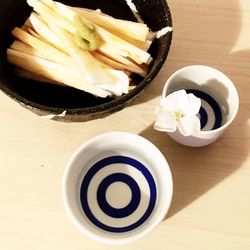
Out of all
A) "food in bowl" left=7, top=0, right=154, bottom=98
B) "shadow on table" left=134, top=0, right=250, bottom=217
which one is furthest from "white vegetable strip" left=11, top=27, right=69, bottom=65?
"shadow on table" left=134, top=0, right=250, bottom=217

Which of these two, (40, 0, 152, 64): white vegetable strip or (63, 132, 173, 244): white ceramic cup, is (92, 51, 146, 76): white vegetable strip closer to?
(40, 0, 152, 64): white vegetable strip

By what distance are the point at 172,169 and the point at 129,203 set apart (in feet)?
0.26

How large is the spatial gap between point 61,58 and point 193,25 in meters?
0.21

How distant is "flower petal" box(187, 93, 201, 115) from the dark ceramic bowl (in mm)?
53

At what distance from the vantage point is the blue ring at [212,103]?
71 centimetres

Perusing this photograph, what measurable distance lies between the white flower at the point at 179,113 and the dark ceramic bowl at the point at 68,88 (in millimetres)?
37

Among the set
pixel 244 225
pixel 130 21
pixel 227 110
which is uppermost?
pixel 130 21

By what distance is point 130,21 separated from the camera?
77 cm

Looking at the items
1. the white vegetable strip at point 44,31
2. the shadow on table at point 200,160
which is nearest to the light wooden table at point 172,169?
the shadow on table at point 200,160

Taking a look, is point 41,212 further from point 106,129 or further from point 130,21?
point 130,21

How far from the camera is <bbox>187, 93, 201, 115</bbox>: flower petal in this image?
66 centimetres

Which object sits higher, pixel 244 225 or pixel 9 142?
pixel 9 142

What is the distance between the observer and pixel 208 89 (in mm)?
723

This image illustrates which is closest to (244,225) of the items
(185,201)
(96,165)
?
(185,201)
